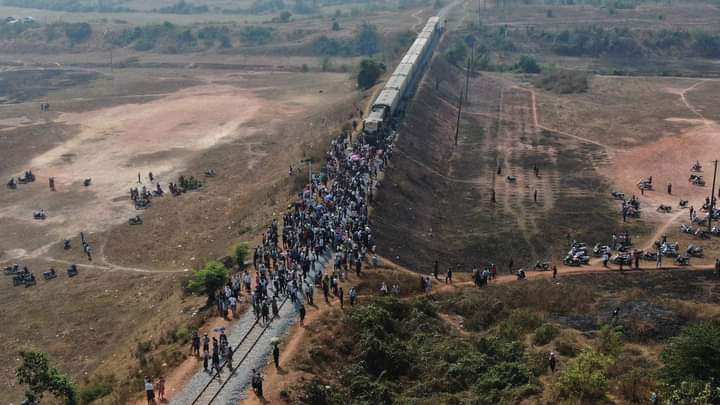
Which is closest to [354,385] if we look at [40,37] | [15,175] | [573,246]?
[573,246]

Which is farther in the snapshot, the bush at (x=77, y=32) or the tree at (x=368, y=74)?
the bush at (x=77, y=32)

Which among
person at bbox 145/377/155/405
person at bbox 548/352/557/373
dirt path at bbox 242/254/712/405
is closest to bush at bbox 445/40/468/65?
dirt path at bbox 242/254/712/405

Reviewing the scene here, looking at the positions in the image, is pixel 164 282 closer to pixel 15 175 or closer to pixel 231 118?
pixel 15 175

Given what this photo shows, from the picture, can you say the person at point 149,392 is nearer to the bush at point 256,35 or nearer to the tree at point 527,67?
the tree at point 527,67

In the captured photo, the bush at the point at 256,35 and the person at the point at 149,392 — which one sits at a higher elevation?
the bush at the point at 256,35

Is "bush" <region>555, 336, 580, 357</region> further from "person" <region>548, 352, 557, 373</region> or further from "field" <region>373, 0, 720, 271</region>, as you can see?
"field" <region>373, 0, 720, 271</region>

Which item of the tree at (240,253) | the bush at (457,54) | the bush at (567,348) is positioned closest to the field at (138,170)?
the tree at (240,253)

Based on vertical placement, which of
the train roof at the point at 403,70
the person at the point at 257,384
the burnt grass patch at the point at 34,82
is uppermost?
the train roof at the point at 403,70
